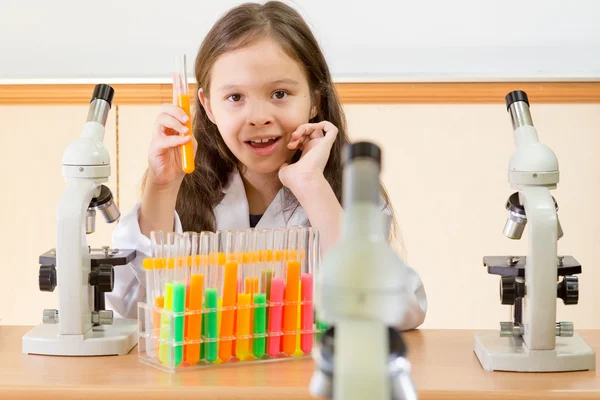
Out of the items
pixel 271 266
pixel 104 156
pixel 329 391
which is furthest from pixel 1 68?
pixel 329 391

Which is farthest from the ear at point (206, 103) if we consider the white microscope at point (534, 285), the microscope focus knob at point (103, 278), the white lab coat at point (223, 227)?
the white microscope at point (534, 285)

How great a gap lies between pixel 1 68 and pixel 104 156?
4.50 feet

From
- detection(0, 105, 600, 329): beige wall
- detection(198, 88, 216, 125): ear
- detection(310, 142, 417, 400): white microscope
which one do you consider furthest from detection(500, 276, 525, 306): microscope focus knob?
detection(0, 105, 600, 329): beige wall

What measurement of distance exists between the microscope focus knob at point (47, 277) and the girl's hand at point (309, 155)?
414 mm

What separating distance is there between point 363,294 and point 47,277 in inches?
37.4

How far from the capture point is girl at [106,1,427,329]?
146 centimetres

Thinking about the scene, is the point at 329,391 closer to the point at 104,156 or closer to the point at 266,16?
the point at 104,156

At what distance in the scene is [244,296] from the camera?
47.3 inches

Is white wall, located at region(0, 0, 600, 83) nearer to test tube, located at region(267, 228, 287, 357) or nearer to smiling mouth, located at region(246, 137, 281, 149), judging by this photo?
smiling mouth, located at region(246, 137, 281, 149)

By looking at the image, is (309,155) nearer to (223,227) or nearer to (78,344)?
(223,227)

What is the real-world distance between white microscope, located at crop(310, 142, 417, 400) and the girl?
3.04ft

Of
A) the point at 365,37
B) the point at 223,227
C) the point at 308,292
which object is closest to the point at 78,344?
the point at 308,292

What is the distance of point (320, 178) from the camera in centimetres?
146

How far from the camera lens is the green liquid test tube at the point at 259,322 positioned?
1206 mm
